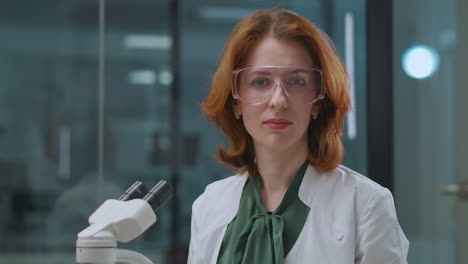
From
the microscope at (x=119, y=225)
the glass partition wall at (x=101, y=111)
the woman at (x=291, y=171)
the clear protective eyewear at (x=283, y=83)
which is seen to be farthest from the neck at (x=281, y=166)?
the glass partition wall at (x=101, y=111)

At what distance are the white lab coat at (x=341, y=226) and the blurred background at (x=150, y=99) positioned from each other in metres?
1.77

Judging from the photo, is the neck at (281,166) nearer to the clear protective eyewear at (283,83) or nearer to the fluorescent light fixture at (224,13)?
the clear protective eyewear at (283,83)

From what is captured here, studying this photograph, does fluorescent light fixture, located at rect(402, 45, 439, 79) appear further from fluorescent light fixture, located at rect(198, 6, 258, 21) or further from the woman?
the woman

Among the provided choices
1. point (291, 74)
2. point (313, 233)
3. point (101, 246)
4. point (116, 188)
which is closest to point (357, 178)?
point (313, 233)

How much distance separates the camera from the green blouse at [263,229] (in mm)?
1383

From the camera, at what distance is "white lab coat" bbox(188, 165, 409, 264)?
133cm

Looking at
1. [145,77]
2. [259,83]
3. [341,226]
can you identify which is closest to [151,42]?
[145,77]

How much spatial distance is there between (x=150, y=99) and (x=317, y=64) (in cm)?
253


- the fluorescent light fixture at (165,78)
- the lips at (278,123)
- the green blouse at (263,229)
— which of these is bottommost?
the green blouse at (263,229)

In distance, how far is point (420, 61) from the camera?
320cm

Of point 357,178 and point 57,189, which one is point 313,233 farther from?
point 57,189

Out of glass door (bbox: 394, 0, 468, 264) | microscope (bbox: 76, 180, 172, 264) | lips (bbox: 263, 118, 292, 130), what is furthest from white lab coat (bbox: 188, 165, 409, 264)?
glass door (bbox: 394, 0, 468, 264)

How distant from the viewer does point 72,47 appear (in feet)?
12.3

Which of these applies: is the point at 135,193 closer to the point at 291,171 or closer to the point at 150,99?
the point at 291,171
